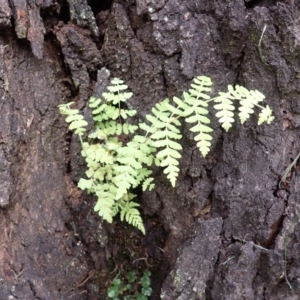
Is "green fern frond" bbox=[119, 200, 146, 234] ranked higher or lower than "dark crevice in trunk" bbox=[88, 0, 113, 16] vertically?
lower

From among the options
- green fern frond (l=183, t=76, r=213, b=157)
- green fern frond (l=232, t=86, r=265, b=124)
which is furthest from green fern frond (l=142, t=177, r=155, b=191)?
green fern frond (l=232, t=86, r=265, b=124)

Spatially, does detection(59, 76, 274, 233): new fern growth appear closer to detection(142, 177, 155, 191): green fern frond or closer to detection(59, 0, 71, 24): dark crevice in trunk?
detection(142, 177, 155, 191): green fern frond

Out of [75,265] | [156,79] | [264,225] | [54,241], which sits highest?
[156,79]

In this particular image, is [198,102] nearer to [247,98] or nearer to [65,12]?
[247,98]

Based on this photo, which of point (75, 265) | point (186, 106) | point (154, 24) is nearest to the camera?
point (186, 106)

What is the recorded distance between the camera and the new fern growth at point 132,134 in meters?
2.29

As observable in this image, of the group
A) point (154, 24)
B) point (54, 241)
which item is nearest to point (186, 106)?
point (154, 24)

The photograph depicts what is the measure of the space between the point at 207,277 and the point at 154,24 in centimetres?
164

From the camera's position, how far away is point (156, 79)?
259 cm

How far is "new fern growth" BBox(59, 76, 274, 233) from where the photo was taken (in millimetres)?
2289

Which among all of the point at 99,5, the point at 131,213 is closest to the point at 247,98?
the point at 131,213

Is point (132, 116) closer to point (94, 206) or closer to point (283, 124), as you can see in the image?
point (94, 206)

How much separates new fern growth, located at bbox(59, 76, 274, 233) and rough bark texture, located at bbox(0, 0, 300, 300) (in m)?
0.11

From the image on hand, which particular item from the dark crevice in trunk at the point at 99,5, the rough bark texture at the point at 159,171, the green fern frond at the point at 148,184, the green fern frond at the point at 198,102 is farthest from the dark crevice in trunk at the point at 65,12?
the green fern frond at the point at 148,184
